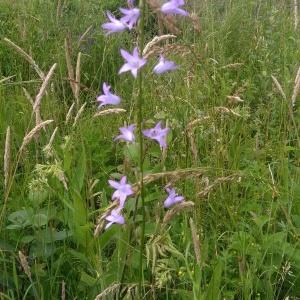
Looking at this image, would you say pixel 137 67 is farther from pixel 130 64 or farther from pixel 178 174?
pixel 178 174

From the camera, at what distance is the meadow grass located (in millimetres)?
1593

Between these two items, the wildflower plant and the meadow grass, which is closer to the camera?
the wildflower plant

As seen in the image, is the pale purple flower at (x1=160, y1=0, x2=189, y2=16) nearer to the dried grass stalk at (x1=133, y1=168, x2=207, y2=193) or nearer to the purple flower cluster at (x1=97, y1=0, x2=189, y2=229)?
the purple flower cluster at (x1=97, y1=0, x2=189, y2=229)

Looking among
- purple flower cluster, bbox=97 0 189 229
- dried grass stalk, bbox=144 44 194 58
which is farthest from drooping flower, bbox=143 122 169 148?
dried grass stalk, bbox=144 44 194 58

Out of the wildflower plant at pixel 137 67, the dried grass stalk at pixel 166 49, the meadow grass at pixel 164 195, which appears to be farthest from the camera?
the meadow grass at pixel 164 195

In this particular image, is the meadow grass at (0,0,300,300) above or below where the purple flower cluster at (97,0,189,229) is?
below

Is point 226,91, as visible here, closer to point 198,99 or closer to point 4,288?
point 198,99

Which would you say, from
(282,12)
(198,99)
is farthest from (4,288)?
(282,12)

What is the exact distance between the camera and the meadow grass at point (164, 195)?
1.59 meters

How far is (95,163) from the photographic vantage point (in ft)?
7.87

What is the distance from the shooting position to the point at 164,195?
73.8 inches

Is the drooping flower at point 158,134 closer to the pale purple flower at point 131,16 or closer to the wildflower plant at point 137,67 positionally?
the wildflower plant at point 137,67

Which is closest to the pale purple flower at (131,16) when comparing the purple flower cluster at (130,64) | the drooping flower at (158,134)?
the purple flower cluster at (130,64)

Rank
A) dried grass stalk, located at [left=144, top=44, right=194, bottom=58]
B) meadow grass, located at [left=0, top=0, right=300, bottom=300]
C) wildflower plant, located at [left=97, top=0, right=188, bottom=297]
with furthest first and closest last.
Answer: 1. meadow grass, located at [left=0, top=0, right=300, bottom=300]
2. dried grass stalk, located at [left=144, top=44, right=194, bottom=58]
3. wildflower plant, located at [left=97, top=0, right=188, bottom=297]
